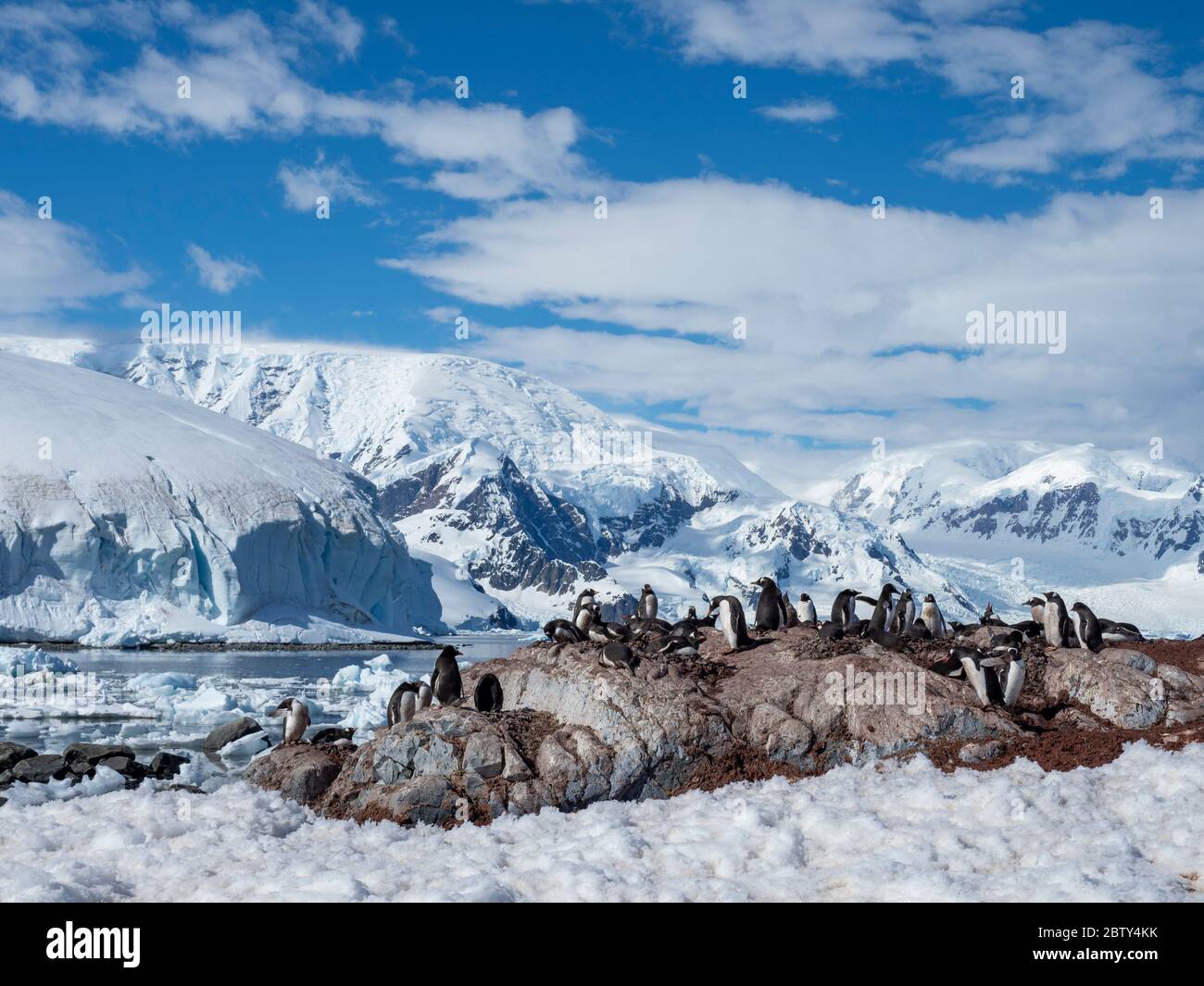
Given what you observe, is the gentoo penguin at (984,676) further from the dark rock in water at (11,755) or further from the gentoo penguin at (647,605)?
the dark rock in water at (11,755)

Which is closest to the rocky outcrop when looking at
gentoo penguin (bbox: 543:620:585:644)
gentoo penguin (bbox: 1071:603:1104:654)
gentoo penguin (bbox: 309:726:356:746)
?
gentoo penguin (bbox: 543:620:585:644)

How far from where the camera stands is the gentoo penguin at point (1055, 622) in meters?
19.2

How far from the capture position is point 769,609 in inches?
819

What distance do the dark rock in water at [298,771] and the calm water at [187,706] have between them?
5.63 meters

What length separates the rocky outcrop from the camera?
1405cm

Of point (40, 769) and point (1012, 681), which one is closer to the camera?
point (1012, 681)

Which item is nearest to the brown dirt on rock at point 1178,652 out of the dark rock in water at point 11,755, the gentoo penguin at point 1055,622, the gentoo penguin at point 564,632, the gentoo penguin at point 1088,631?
the gentoo penguin at point 1088,631

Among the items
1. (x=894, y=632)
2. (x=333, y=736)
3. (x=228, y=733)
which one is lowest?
(x=228, y=733)

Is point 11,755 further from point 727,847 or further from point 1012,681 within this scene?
point 1012,681

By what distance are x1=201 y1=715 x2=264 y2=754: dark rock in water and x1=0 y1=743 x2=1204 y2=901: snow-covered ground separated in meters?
14.1

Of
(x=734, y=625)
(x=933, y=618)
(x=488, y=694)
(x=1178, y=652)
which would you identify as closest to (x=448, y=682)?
(x=488, y=694)

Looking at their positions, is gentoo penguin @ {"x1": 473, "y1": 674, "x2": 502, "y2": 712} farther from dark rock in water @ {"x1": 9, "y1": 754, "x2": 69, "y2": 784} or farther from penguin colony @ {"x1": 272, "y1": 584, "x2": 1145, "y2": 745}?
dark rock in water @ {"x1": 9, "y1": 754, "x2": 69, "y2": 784}

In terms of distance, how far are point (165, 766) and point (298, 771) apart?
9164mm
